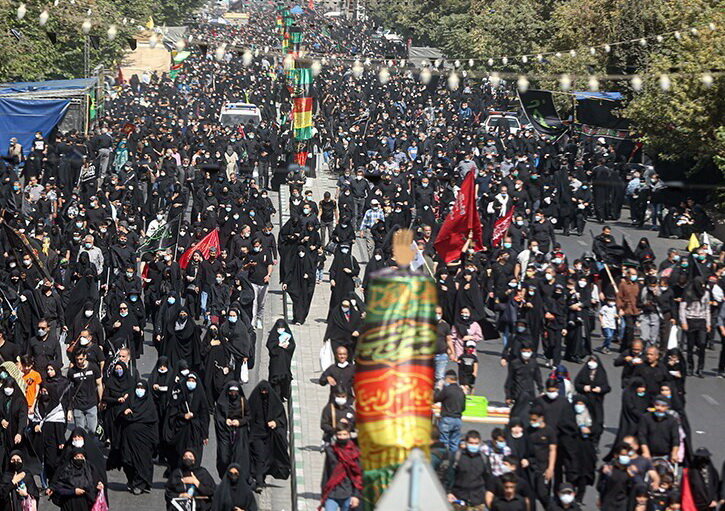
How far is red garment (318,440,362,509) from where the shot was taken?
13.6m

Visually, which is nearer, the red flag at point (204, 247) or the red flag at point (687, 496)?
the red flag at point (687, 496)

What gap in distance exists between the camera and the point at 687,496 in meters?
13.4

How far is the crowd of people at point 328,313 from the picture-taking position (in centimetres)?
1439

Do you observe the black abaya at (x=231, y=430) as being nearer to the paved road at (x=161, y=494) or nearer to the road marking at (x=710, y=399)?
the paved road at (x=161, y=494)

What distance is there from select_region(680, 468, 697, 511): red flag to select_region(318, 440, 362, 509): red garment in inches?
103

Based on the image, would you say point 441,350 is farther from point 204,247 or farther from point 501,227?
point 501,227

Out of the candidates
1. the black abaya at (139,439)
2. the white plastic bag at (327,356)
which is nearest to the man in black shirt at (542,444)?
the white plastic bag at (327,356)

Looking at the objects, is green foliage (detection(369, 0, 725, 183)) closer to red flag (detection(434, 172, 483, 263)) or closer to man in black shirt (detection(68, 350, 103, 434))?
red flag (detection(434, 172, 483, 263))

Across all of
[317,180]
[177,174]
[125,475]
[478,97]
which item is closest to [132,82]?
[478,97]

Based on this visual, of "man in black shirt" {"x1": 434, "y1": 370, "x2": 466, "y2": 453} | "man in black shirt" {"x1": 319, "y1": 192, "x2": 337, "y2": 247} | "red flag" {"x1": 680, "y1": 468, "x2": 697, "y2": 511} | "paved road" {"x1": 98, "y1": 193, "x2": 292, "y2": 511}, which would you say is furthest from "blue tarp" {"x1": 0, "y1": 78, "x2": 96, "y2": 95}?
"red flag" {"x1": 680, "y1": 468, "x2": 697, "y2": 511}

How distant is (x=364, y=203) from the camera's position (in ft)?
94.3

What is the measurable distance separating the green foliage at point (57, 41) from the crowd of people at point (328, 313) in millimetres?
5167

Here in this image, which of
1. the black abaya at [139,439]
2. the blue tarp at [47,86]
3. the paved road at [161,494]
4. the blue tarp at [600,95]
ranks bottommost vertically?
the paved road at [161,494]

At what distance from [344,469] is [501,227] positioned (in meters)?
11.8
